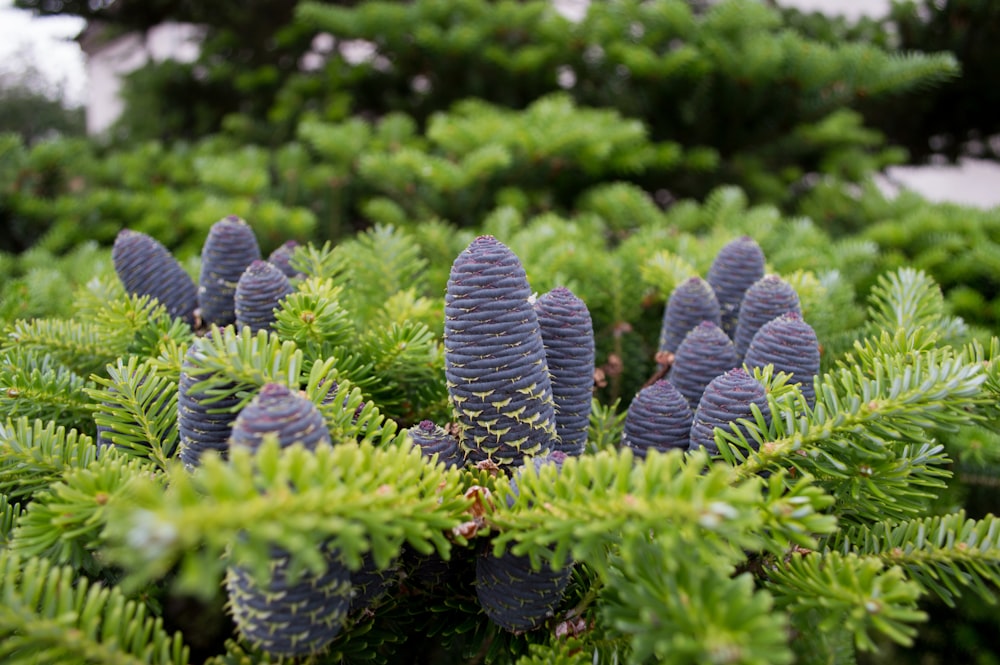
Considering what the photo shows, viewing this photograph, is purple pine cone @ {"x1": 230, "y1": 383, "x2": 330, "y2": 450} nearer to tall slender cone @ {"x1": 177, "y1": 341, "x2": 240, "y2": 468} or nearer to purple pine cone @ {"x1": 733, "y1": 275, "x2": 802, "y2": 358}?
tall slender cone @ {"x1": 177, "y1": 341, "x2": 240, "y2": 468}

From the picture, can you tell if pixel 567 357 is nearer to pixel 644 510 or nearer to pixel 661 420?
pixel 661 420

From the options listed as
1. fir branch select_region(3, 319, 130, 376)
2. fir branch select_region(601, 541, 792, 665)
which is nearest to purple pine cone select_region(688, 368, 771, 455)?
fir branch select_region(601, 541, 792, 665)

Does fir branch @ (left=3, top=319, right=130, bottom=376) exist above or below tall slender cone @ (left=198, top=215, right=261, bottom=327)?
below

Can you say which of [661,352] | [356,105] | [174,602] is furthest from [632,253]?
[356,105]

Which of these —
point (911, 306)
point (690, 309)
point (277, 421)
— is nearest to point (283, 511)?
point (277, 421)

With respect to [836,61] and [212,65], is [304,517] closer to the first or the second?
[836,61]

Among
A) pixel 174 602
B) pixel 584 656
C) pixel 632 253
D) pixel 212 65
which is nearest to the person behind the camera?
pixel 584 656

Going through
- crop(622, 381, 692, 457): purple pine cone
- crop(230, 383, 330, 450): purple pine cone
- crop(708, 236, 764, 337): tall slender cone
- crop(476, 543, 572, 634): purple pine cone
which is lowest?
crop(476, 543, 572, 634): purple pine cone
